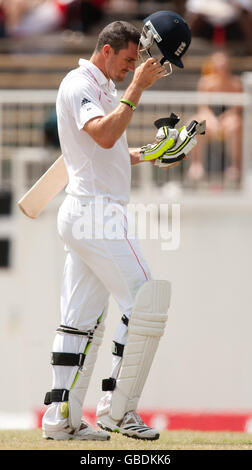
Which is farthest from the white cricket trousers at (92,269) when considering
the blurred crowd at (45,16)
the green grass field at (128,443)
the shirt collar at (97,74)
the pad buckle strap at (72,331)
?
the blurred crowd at (45,16)

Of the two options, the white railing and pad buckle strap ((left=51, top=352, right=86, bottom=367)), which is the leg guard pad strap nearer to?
pad buckle strap ((left=51, top=352, right=86, bottom=367))

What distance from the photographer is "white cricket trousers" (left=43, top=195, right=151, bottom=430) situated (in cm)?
535

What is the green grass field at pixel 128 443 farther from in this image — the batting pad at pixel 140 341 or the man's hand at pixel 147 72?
the man's hand at pixel 147 72

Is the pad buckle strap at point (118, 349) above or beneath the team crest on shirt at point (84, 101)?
beneath

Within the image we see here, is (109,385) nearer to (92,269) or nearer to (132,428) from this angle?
(132,428)

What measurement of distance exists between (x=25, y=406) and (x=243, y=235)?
252cm

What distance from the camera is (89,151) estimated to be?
212 inches

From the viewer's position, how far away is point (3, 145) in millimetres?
10289

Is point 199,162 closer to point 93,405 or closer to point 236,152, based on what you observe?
point 236,152

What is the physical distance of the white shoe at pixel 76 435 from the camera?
17.9 feet

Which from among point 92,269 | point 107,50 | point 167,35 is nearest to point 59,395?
point 92,269

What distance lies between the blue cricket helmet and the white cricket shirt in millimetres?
335

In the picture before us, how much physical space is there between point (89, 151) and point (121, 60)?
476 millimetres
